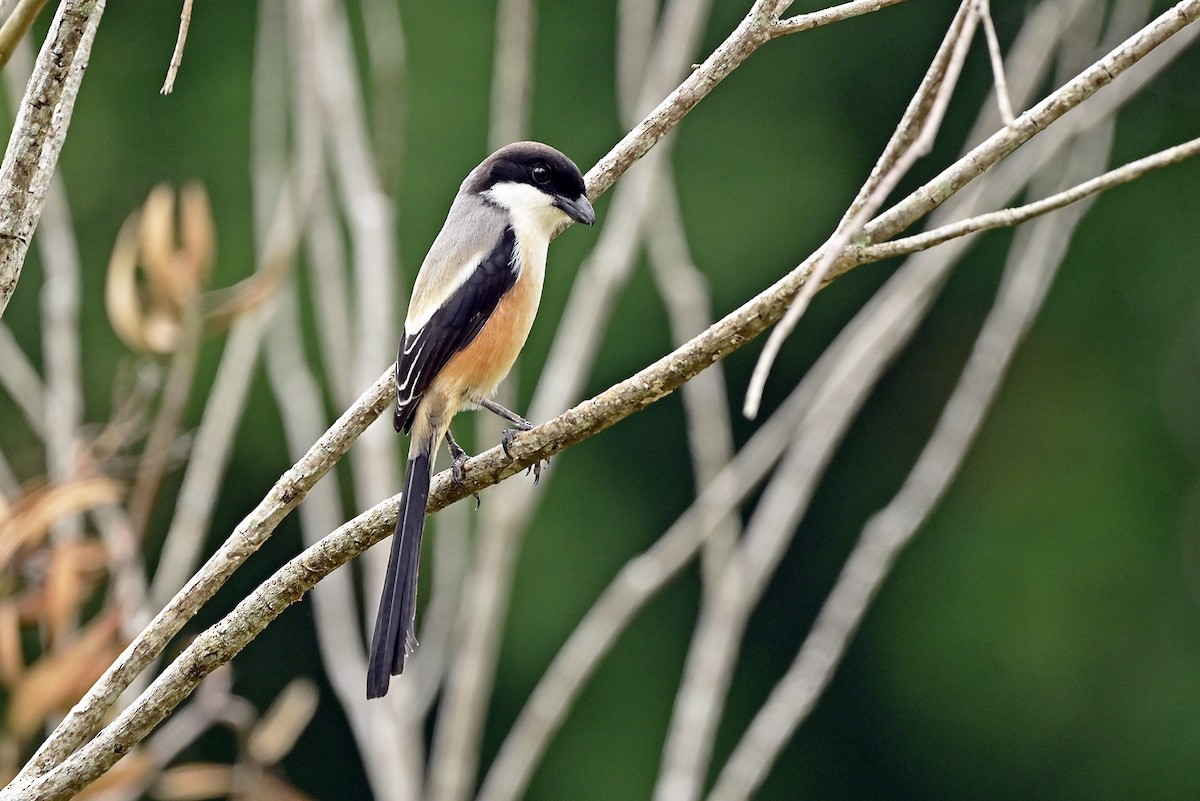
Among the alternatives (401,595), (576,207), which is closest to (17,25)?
(401,595)

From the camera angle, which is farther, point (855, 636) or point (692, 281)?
point (855, 636)

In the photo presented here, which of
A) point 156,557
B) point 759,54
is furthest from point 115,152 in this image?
point 759,54

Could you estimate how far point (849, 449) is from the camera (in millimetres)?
10031

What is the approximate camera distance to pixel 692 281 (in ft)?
13.7

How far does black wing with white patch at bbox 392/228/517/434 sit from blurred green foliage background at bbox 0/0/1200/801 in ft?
15.8

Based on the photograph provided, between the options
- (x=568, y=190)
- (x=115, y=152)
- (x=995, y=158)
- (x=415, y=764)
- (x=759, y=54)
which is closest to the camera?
(x=995, y=158)

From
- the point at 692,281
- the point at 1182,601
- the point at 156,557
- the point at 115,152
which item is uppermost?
the point at 115,152

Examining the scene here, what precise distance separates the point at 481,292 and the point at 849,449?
23.6 ft

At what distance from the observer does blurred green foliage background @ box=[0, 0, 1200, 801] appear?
27.2 ft

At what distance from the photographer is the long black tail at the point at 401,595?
89.0 inches

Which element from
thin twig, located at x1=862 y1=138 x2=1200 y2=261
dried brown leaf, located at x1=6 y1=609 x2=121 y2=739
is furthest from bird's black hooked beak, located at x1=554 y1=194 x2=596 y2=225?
thin twig, located at x1=862 y1=138 x2=1200 y2=261

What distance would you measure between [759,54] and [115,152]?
151 inches

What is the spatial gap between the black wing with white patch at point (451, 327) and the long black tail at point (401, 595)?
0.30m

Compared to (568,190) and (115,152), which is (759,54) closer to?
(115,152)
